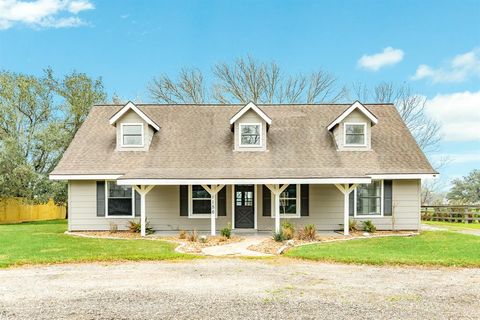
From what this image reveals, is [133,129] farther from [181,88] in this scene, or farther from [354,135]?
[181,88]

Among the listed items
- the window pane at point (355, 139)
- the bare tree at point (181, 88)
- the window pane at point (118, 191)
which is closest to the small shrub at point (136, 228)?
the window pane at point (118, 191)

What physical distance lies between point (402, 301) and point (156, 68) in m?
31.2

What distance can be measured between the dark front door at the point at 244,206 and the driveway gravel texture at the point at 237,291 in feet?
23.8

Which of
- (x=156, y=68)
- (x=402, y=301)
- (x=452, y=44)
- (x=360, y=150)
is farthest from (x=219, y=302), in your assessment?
(x=156, y=68)

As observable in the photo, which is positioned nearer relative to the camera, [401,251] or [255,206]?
[401,251]

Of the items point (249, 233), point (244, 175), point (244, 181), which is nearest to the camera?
point (244, 181)

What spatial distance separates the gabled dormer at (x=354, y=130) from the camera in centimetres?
1844

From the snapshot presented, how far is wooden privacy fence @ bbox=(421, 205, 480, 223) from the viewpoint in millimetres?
25125

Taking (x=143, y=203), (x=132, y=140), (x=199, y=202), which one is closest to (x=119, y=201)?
(x=143, y=203)

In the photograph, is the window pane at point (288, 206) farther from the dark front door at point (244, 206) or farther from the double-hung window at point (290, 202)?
the dark front door at point (244, 206)

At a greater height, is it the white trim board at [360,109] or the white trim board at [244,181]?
the white trim board at [360,109]

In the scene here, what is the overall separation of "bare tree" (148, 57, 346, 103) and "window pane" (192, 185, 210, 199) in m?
18.1

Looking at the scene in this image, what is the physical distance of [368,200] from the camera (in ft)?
57.9

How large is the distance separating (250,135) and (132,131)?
207 inches
